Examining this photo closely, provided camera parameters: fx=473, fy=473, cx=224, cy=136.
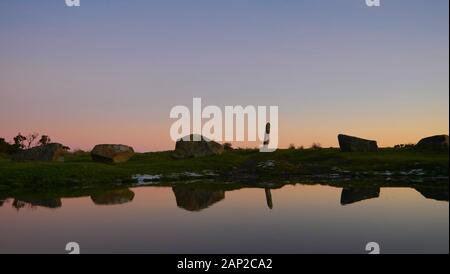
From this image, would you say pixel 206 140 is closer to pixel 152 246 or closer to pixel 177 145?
pixel 177 145

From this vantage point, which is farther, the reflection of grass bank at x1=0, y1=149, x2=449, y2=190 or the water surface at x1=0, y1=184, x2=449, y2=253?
the reflection of grass bank at x1=0, y1=149, x2=449, y2=190

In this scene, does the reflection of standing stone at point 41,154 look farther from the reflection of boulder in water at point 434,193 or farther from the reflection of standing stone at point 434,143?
the reflection of standing stone at point 434,143

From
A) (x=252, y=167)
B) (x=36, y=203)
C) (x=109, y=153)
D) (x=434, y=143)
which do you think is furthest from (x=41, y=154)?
(x=434, y=143)

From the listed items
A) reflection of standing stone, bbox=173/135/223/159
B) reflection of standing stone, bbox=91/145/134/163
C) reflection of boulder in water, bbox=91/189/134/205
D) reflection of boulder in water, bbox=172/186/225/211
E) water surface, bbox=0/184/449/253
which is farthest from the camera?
reflection of standing stone, bbox=173/135/223/159

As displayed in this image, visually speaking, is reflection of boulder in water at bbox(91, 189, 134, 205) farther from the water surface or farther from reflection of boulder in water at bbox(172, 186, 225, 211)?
reflection of boulder in water at bbox(172, 186, 225, 211)

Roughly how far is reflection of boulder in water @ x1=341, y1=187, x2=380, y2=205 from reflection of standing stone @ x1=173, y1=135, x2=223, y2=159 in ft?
104

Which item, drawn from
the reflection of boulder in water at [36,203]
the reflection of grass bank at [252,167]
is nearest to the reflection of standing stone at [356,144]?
the reflection of grass bank at [252,167]

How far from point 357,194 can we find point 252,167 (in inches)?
918

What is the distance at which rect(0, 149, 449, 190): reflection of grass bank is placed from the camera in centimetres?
4508

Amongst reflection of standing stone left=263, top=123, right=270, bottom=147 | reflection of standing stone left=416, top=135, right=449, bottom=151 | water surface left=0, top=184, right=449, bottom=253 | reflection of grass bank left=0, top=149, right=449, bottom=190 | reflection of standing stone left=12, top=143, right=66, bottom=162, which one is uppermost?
reflection of standing stone left=263, top=123, right=270, bottom=147

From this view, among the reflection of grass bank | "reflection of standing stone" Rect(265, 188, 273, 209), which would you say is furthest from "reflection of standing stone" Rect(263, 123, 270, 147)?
"reflection of standing stone" Rect(265, 188, 273, 209)

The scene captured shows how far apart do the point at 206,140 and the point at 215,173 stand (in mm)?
15816

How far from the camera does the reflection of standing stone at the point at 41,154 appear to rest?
195 ft

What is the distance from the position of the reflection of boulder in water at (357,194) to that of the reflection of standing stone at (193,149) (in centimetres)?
3155
